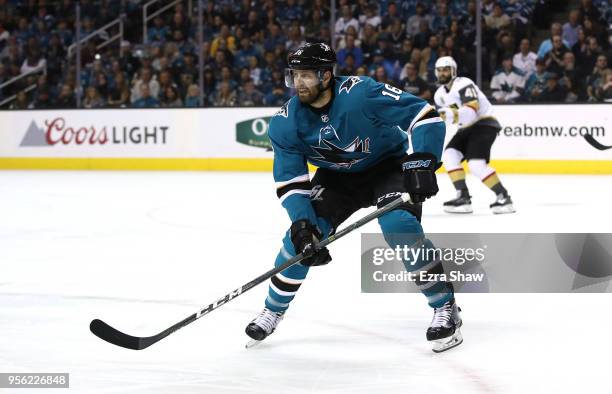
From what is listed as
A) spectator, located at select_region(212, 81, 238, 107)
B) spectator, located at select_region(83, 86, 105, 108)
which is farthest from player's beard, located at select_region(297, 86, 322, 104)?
spectator, located at select_region(83, 86, 105, 108)

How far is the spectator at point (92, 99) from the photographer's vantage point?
510 inches

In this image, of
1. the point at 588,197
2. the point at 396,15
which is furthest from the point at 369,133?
the point at 396,15

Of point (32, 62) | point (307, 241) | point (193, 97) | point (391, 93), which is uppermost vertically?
point (391, 93)

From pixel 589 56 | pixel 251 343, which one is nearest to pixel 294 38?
pixel 589 56

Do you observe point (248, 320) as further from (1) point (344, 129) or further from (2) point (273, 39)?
(2) point (273, 39)

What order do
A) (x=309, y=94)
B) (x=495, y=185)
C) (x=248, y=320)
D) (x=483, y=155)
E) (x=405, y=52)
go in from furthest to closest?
(x=405, y=52) < (x=483, y=155) < (x=495, y=185) < (x=248, y=320) < (x=309, y=94)

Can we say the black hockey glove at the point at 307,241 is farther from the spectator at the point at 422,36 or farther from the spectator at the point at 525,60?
the spectator at the point at 422,36

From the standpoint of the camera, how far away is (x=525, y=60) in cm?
1113

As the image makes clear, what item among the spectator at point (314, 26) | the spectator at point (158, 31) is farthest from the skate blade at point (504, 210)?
the spectator at point (158, 31)

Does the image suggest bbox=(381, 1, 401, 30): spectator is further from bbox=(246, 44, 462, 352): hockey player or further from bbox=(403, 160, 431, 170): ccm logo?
bbox=(403, 160, 431, 170): ccm logo

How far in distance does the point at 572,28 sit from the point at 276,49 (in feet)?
11.5

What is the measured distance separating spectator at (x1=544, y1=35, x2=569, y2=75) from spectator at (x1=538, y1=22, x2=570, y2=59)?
0.15 feet

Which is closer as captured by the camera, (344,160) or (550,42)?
(344,160)

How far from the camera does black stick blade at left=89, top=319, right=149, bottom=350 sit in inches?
132
